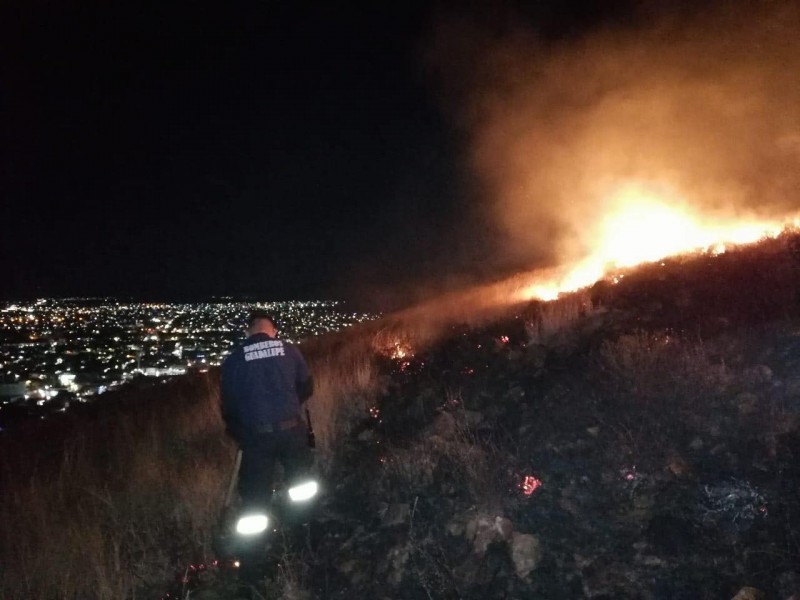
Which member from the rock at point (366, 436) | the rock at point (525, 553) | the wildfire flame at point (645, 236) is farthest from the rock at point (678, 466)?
the wildfire flame at point (645, 236)

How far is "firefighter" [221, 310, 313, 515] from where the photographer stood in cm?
421

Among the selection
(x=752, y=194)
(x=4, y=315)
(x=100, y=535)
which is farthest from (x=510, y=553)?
(x=4, y=315)

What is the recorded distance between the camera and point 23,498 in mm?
6371

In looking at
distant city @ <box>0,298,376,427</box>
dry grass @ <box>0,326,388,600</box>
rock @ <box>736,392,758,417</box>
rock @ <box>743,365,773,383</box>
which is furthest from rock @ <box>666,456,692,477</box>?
distant city @ <box>0,298,376,427</box>

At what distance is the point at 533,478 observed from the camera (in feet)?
13.6

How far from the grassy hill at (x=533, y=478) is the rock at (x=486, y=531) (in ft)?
0.04

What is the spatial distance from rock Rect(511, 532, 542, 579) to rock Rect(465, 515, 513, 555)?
0.08m

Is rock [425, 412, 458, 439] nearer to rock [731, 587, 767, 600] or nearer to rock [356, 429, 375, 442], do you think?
rock [356, 429, 375, 442]

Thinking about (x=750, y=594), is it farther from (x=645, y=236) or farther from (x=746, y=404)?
(x=645, y=236)

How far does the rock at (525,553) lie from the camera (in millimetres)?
3373

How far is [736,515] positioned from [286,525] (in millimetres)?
3097

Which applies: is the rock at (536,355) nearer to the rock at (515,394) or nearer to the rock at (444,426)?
the rock at (515,394)

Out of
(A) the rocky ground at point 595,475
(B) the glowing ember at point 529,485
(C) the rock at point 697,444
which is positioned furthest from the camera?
(B) the glowing ember at point 529,485

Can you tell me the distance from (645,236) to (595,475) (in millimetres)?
10382
